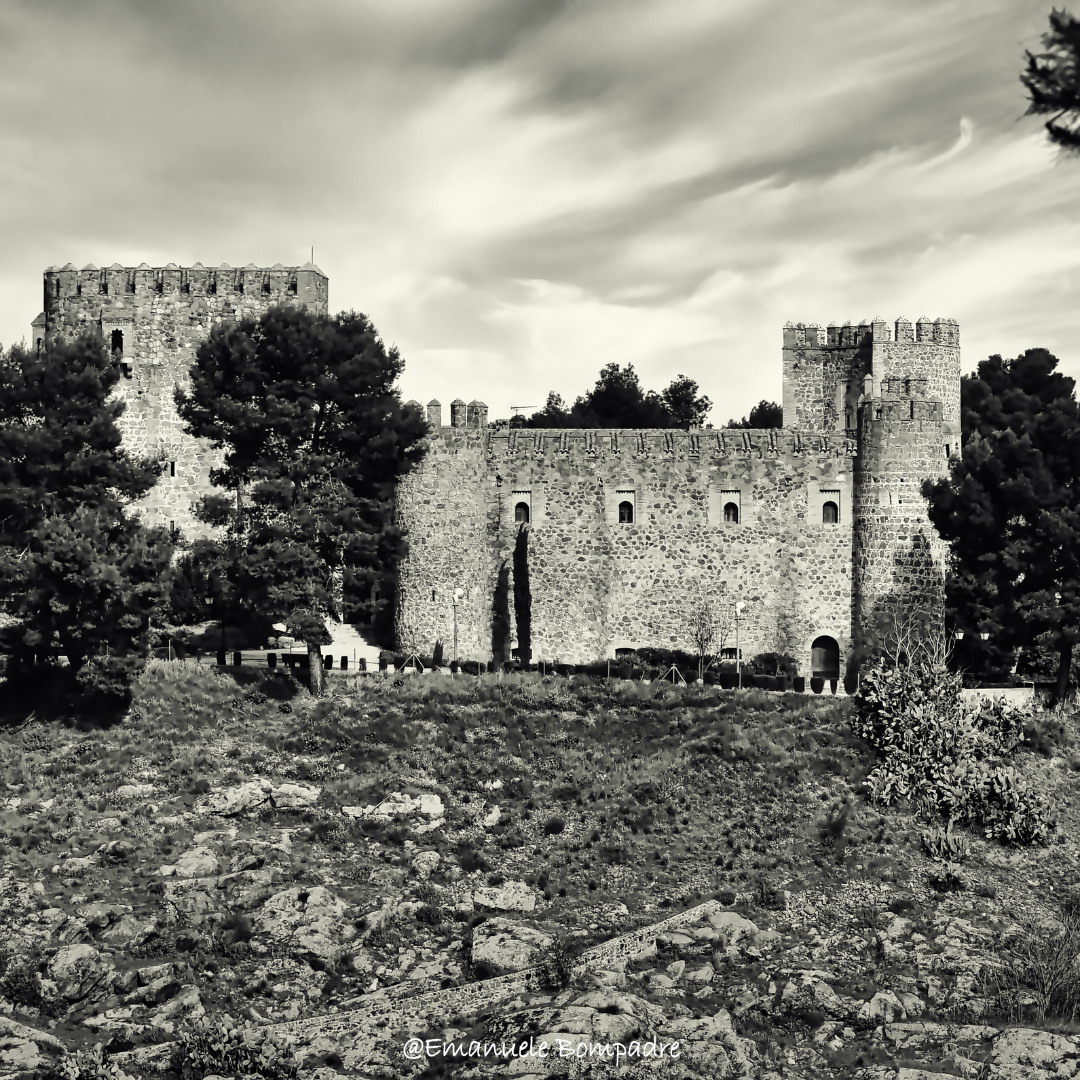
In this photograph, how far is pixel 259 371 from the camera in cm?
3969

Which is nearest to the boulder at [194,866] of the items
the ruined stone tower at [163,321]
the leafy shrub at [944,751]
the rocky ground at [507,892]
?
the rocky ground at [507,892]

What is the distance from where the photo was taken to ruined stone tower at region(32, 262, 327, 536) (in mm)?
47219

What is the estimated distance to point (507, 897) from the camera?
2945 cm

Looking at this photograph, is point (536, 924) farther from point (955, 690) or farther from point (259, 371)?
point (259, 371)

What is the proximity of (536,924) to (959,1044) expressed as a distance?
8686mm

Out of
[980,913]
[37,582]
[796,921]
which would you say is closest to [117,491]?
[37,582]

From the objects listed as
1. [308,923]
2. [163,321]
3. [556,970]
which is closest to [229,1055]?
[308,923]

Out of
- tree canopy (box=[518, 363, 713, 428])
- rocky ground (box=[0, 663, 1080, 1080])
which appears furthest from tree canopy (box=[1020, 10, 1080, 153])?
tree canopy (box=[518, 363, 713, 428])

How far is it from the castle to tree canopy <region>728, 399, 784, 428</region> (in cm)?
3096

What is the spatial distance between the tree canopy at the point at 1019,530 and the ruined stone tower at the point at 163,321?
22.8 m

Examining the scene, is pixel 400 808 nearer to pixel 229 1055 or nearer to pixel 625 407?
pixel 229 1055

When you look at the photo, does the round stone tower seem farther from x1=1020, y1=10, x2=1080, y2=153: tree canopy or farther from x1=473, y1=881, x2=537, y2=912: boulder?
x1=1020, y1=10, x2=1080, y2=153: tree canopy

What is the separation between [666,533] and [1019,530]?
10.8 metres

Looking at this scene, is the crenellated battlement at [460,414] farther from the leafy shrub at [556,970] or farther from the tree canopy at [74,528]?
the leafy shrub at [556,970]
